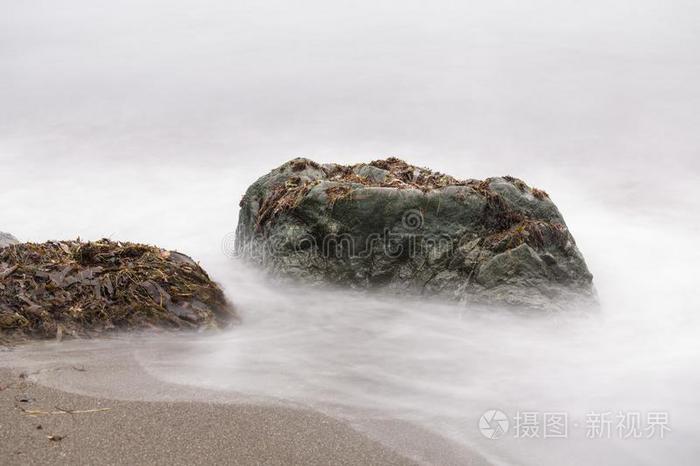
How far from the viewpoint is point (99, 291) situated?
5.20m

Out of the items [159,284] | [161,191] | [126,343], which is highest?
[161,191]

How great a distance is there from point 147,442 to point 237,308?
106 inches

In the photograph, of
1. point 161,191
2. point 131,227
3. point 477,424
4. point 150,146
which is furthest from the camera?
point 150,146

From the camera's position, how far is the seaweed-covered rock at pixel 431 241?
6.12 meters

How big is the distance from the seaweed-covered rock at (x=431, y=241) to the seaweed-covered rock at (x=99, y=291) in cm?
131

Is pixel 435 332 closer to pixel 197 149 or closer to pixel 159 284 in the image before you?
pixel 159 284

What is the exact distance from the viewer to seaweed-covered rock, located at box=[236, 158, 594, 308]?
241 inches

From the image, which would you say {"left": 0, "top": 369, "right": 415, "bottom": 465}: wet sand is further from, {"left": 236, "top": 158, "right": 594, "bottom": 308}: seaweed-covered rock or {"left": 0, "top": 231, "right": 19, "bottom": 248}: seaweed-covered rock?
{"left": 0, "top": 231, "right": 19, "bottom": 248}: seaweed-covered rock

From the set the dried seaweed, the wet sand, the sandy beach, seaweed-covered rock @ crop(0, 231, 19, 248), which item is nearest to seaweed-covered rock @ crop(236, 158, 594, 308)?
the dried seaweed

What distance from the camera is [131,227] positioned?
1055 centimetres

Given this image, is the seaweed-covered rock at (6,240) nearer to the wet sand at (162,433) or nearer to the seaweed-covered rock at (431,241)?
the seaweed-covered rock at (431,241)

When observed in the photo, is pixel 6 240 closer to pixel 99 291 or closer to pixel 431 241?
pixel 99 291

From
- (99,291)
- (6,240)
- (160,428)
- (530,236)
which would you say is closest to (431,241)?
(530,236)

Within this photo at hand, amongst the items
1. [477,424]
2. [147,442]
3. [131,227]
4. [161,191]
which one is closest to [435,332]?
[477,424]
